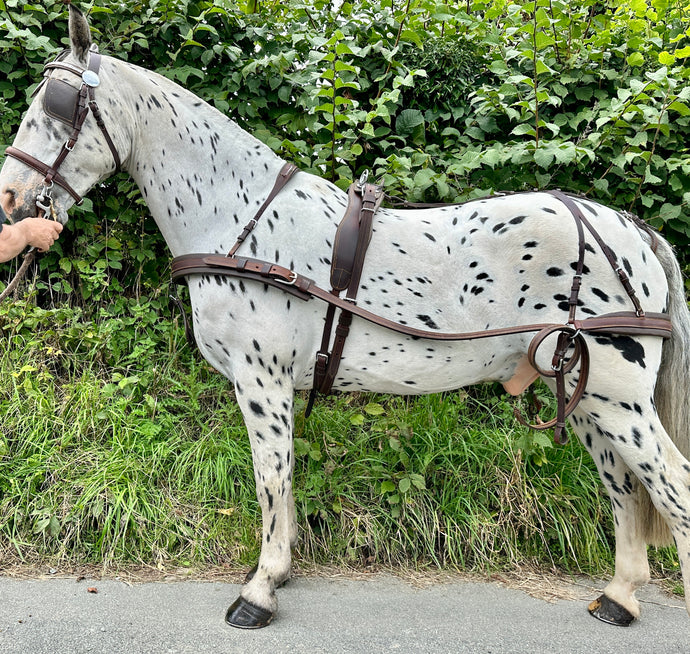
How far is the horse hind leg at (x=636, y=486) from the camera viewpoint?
7.13 feet

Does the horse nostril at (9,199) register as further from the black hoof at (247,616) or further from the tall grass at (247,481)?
the black hoof at (247,616)

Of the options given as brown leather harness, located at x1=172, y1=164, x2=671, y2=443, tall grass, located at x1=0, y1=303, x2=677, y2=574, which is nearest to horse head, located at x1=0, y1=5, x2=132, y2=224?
brown leather harness, located at x1=172, y1=164, x2=671, y2=443

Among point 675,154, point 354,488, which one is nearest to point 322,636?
point 354,488

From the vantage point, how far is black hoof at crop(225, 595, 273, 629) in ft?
7.77

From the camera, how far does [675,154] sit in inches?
137

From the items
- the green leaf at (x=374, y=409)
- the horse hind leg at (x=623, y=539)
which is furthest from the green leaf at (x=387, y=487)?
the horse hind leg at (x=623, y=539)

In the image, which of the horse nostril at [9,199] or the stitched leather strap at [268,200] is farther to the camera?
the stitched leather strap at [268,200]

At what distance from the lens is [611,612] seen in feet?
8.30


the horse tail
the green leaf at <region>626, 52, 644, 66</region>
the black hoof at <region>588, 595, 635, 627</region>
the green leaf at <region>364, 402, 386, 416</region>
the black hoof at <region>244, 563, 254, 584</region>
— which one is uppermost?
the green leaf at <region>626, 52, 644, 66</region>

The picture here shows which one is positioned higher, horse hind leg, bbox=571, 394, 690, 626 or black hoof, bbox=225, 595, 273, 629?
horse hind leg, bbox=571, 394, 690, 626

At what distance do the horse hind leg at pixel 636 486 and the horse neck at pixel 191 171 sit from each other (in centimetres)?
163

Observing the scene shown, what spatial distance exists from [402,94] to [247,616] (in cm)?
325

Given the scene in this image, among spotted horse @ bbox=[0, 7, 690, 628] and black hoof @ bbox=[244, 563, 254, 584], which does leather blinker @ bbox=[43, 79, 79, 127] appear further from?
black hoof @ bbox=[244, 563, 254, 584]

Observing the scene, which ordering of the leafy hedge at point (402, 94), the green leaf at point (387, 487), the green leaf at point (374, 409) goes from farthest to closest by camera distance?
the leafy hedge at point (402, 94) → the green leaf at point (374, 409) → the green leaf at point (387, 487)
